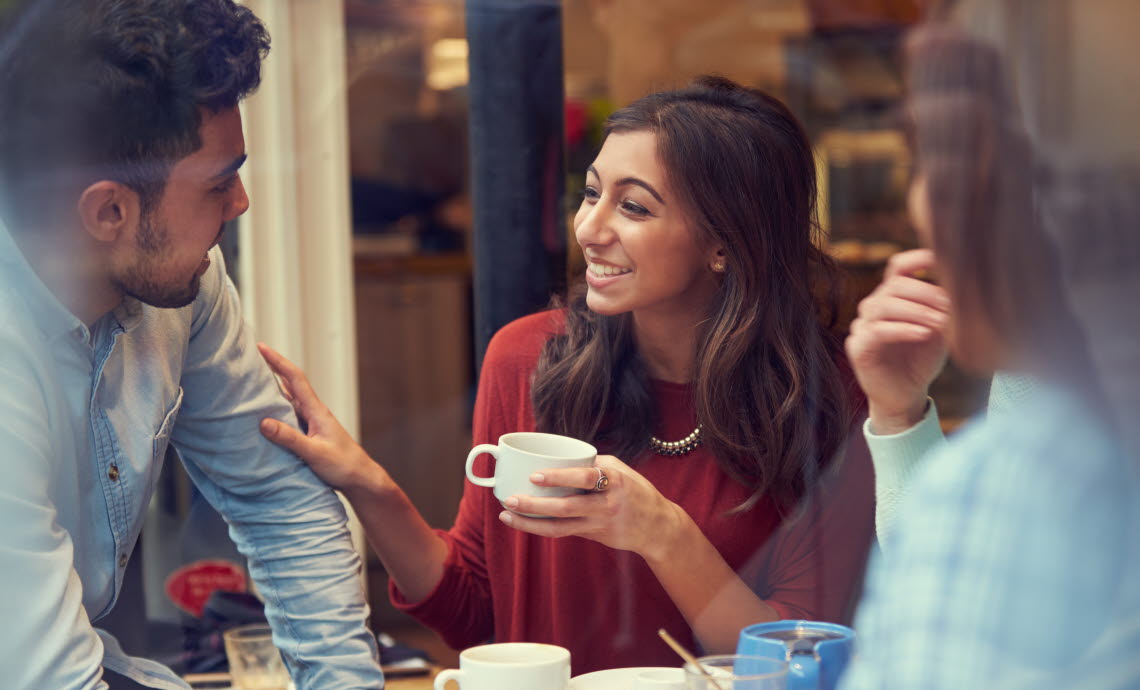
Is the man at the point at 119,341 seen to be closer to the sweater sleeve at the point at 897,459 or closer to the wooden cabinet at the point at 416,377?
the wooden cabinet at the point at 416,377

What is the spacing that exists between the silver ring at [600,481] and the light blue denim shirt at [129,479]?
394mm

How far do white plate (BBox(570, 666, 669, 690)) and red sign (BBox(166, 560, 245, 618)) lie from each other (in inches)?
40.5

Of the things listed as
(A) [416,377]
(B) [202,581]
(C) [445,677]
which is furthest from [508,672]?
(A) [416,377]

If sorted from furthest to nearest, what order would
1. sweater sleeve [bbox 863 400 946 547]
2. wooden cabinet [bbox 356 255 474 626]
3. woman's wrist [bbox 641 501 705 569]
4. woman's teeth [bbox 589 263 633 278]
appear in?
wooden cabinet [bbox 356 255 474 626]
woman's teeth [bbox 589 263 633 278]
woman's wrist [bbox 641 501 705 569]
sweater sleeve [bbox 863 400 946 547]

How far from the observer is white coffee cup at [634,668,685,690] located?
1.00 m

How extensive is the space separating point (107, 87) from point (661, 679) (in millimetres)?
758

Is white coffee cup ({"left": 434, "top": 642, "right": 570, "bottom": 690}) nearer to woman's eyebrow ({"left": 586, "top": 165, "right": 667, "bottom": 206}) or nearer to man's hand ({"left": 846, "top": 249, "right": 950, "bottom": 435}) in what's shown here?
man's hand ({"left": 846, "top": 249, "right": 950, "bottom": 435})

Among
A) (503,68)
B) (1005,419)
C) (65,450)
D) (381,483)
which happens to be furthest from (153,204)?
(1005,419)

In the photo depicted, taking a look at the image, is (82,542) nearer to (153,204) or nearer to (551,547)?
(153,204)

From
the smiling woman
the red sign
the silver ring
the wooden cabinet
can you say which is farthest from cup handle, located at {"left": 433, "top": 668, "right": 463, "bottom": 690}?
the red sign

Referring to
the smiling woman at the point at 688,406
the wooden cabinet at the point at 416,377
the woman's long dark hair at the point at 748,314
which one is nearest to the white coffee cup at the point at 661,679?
A: the smiling woman at the point at 688,406

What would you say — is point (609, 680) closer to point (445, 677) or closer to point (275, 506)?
point (445, 677)

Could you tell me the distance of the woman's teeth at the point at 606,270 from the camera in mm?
1396

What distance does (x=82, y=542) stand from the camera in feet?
4.02
